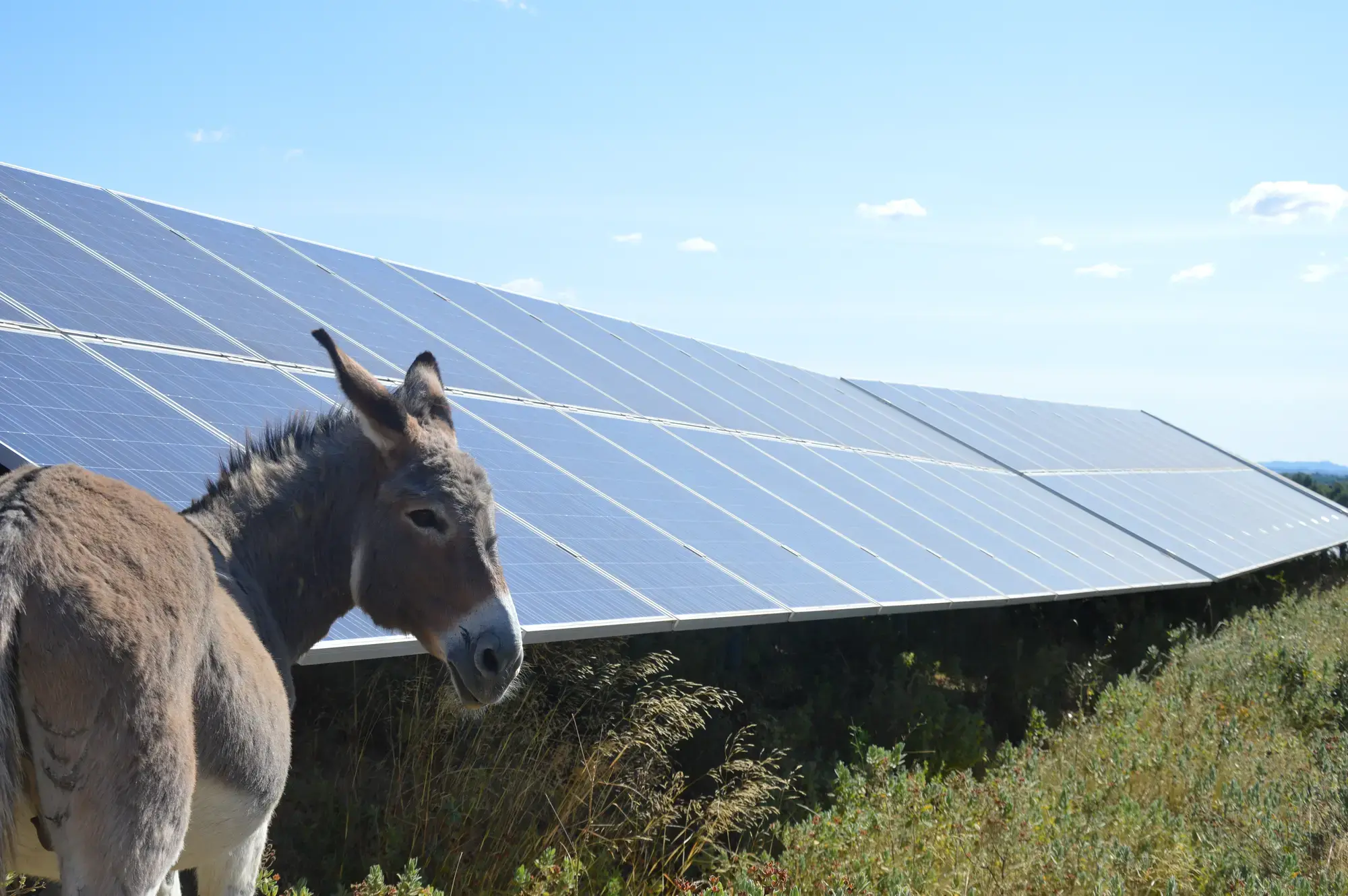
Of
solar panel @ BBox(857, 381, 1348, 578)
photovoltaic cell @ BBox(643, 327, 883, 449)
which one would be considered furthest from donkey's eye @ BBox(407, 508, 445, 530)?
solar panel @ BBox(857, 381, 1348, 578)

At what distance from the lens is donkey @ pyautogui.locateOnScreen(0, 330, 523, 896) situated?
2.72 metres

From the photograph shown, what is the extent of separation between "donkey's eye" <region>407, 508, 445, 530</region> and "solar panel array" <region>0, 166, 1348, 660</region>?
4.13ft

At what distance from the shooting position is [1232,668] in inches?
633

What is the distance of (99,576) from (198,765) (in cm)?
61

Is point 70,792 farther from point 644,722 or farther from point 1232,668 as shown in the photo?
point 1232,668

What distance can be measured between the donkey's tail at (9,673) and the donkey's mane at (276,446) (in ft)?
4.25

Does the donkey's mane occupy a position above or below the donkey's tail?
above

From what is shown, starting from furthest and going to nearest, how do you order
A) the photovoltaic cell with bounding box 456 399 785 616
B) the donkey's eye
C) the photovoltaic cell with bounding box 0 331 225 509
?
the photovoltaic cell with bounding box 456 399 785 616 < the photovoltaic cell with bounding box 0 331 225 509 < the donkey's eye

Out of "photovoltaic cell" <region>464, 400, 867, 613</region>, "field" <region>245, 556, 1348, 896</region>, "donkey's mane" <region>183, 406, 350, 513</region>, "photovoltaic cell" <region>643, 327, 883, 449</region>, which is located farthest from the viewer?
"photovoltaic cell" <region>643, 327, 883, 449</region>

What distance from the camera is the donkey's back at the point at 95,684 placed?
2703 mm

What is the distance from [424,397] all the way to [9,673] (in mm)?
1806

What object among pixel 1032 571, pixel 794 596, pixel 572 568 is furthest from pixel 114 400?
pixel 1032 571

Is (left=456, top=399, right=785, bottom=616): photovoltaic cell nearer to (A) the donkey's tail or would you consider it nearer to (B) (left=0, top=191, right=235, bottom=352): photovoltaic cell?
(B) (left=0, top=191, right=235, bottom=352): photovoltaic cell

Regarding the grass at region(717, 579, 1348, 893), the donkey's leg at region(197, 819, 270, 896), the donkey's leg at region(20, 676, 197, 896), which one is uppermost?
the donkey's leg at region(20, 676, 197, 896)
